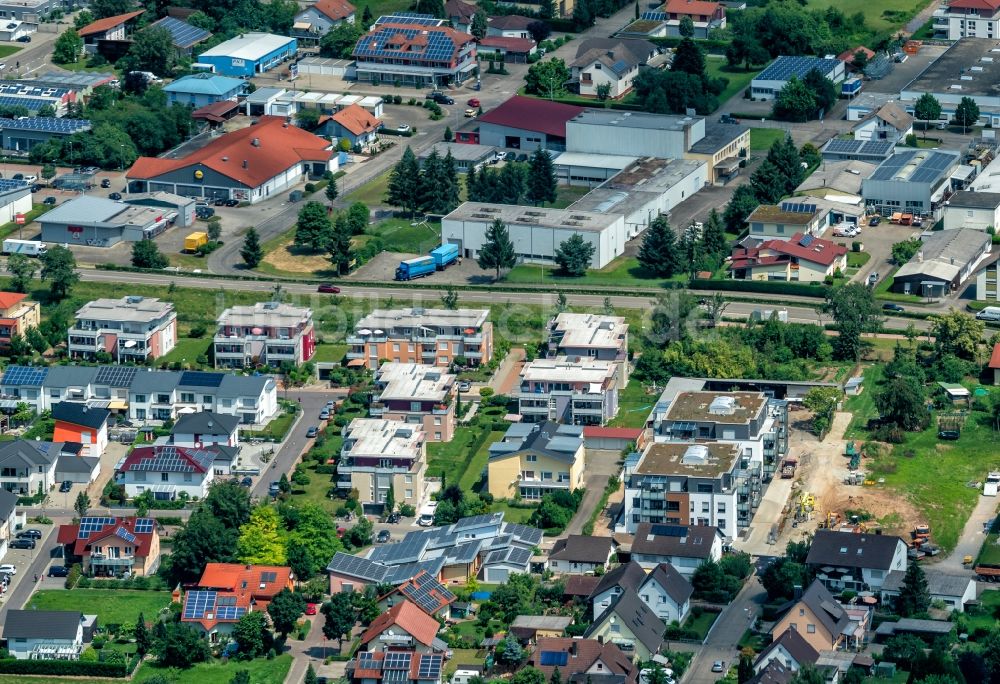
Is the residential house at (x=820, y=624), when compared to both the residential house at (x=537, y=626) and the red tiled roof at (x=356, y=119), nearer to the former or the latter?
the residential house at (x=537, y=626)

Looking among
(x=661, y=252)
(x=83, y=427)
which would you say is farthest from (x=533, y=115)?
(x=83, y=427)

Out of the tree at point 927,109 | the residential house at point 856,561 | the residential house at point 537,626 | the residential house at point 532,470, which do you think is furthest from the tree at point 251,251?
the tree at point 927,109

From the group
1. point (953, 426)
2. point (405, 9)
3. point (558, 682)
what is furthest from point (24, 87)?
point (558, 682)

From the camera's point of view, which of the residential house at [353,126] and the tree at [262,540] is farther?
the residential house at [353,126]

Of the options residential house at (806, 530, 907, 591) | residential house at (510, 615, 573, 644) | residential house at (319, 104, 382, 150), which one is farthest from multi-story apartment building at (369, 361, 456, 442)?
residential house at (319, 104, 382, 150)

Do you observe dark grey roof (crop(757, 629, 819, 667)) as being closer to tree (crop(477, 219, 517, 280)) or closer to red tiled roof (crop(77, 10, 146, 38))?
tree (crop(477, 219, 517, 280))

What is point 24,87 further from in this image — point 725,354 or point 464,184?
point 725,354
